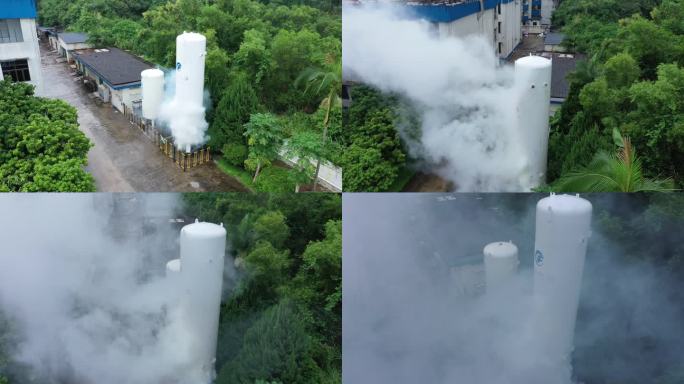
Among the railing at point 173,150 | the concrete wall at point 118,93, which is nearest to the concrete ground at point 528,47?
the railing at point 173,150

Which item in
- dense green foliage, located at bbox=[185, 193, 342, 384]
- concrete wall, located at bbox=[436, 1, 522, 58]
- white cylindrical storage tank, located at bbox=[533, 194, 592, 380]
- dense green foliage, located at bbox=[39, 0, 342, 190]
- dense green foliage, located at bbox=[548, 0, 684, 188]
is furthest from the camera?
dense green foliage, located at bbox=[185, 193, 342, 384]

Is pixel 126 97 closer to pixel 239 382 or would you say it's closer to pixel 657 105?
pixel 239 382

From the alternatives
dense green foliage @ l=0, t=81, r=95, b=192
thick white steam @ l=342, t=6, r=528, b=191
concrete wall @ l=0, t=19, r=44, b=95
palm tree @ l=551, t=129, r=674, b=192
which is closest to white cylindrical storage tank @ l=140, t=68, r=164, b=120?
dense green foliage @ l=0, t=81, r=95, b=192

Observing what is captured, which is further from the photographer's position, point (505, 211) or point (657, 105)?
point (505, 211)

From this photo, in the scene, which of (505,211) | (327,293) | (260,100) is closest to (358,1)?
(260,100)

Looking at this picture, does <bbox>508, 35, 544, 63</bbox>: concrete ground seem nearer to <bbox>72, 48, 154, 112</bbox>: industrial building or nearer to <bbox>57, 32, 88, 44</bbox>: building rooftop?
<bbox>72, 48, 154, 112</bbox>: industrial building

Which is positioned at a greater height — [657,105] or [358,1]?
[358,1]
